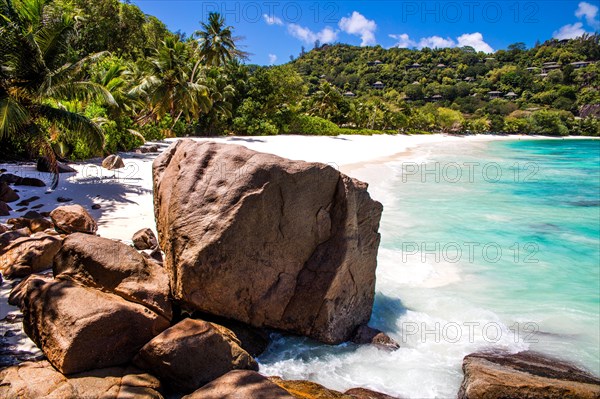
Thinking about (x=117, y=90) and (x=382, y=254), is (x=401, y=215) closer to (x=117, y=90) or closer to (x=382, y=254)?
(x=382, y=254)

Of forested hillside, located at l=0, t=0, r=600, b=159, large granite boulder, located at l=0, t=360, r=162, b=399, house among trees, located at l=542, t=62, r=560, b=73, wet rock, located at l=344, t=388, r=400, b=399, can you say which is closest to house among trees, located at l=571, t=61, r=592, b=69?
forested hillside, located at l=0, t=0, r=600, b=159

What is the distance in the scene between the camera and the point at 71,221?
290 inches

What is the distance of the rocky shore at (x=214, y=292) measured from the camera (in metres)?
3.98

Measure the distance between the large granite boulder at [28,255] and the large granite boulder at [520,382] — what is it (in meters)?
6.54

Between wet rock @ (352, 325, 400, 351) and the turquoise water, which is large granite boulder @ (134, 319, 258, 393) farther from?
wet rock @ (352, 325, 400, 351)

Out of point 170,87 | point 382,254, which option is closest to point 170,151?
point 382,254

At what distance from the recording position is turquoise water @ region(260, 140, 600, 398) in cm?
543

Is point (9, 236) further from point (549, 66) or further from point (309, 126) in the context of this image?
point (549, 66)

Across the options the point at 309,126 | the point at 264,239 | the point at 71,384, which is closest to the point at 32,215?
the point at 71,384

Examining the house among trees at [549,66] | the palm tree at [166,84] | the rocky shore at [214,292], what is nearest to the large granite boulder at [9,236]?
the rocky shore at [214,292]

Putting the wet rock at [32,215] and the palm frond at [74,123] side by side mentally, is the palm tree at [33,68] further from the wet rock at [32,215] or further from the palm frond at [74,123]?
the wet rock at [32,215]

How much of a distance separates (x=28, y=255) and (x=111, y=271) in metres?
2.08

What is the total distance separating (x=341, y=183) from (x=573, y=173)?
1400 inches

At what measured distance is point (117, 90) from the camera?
16.5 meters
